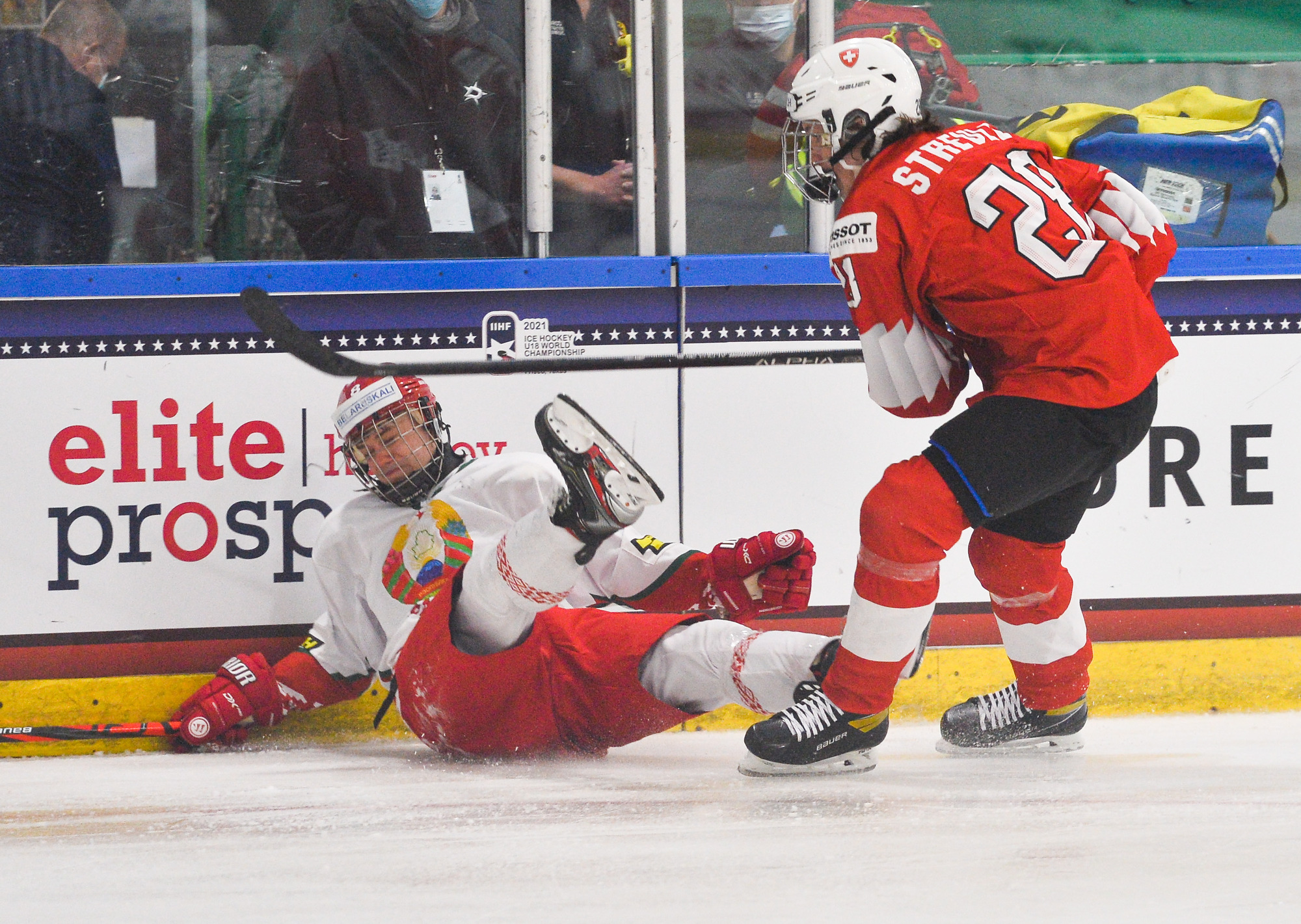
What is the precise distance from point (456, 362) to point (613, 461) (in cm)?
66

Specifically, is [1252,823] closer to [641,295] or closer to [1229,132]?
[641,295]

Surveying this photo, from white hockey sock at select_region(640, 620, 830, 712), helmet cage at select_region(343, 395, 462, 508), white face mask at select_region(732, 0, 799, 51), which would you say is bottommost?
white hockey sock at select_region(640, 620, 830, 712)

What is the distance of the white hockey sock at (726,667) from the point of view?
2.46 metres

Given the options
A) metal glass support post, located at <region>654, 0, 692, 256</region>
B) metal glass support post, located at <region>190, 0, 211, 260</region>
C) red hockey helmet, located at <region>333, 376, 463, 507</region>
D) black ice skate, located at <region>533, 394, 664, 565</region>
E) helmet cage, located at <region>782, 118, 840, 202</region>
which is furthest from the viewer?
metal glass support post, located at <region>654, 0, 692, 256</region>

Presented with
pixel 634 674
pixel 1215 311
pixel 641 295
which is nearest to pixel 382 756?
pixel 634 674

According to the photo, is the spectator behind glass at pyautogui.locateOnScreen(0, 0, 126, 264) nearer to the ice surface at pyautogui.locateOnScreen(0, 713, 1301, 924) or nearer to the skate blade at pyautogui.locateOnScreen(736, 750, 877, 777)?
the ice surface at pyautogui.locateOnScreen(0, 713, 1301, 924)

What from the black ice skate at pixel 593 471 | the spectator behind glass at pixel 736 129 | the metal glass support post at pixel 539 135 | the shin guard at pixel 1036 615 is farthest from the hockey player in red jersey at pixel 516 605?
the spectator behind glass at pixel 736 129

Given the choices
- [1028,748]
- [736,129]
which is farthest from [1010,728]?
[736,129]

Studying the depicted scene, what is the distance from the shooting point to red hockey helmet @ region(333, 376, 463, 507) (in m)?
2.80

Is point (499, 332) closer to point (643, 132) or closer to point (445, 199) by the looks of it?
point (445, 199)

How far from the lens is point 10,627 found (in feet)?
9.42

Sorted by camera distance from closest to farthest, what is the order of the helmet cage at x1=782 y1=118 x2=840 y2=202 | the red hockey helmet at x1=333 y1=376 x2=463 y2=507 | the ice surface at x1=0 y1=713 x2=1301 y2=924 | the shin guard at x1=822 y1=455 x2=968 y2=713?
the ice surface at x1=0 y1=713 x2=1301 y2=924, the shin guard at x1=822 y1=455 x2=968 y2=713, the helmet cage at x1=782 y1=118 x2=840 y2=202, the red hockey helmet at x1=333 y1=376 x2=463 y2=507

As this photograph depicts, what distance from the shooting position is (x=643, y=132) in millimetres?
3025

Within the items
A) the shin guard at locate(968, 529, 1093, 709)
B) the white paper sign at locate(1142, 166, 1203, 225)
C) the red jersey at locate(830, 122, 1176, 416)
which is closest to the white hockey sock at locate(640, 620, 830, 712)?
the shin guard at locate(968, 529, 1093, 709)
